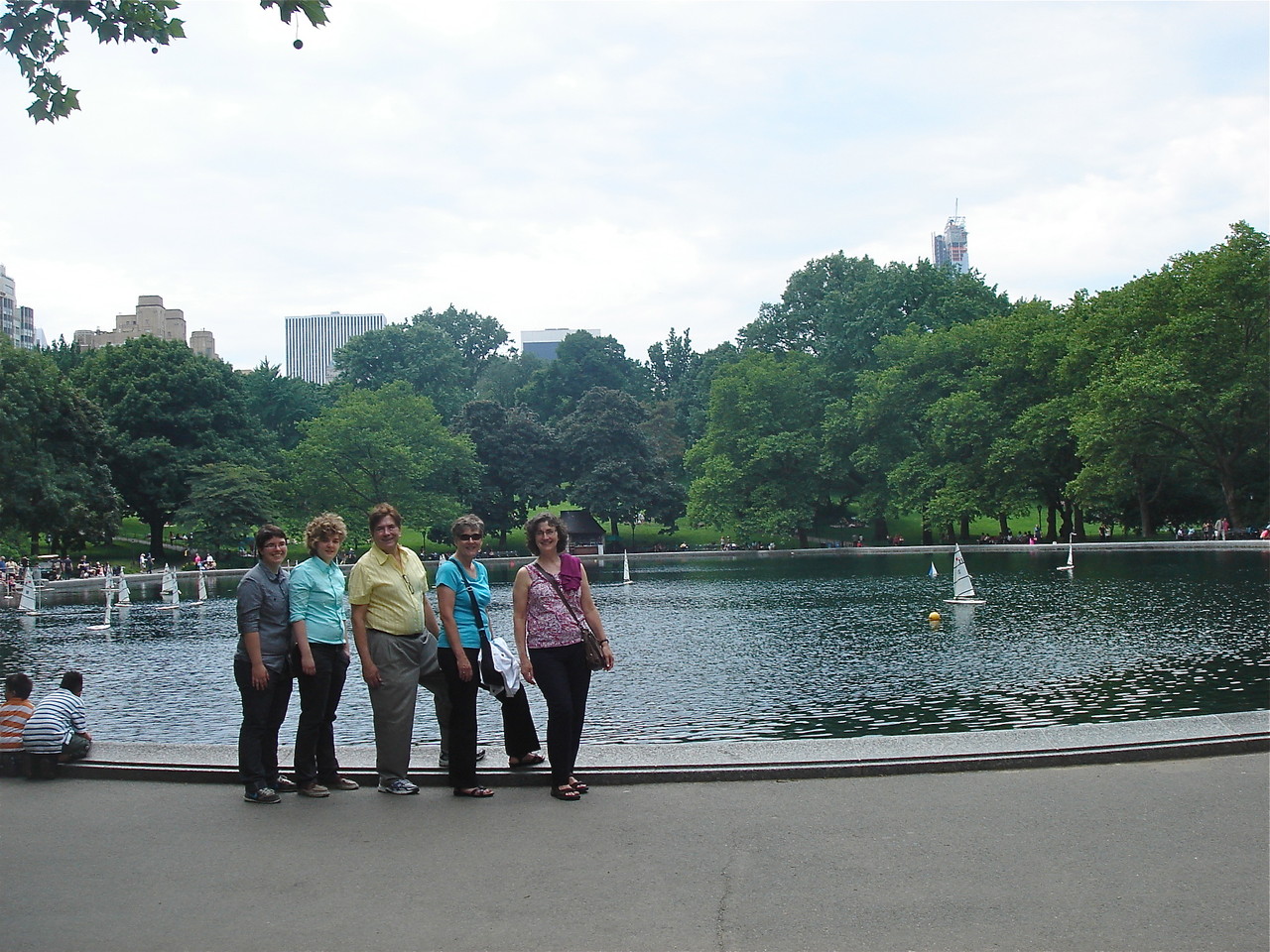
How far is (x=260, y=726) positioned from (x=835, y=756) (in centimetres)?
369

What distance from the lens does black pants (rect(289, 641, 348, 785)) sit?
752 centimetres

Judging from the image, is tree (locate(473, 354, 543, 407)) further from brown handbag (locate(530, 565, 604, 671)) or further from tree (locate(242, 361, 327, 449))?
brown handbag (locate(530, 565, 604, 671))

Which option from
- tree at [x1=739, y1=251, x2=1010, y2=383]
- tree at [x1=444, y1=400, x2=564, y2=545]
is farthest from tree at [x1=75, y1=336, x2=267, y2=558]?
tree at [x1=739, y1=251, x2=1010, y2=383]

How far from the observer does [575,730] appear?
726 centimetres

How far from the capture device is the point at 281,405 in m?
90.9

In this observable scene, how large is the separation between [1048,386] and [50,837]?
58.6 m

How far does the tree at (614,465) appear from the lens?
77312mm

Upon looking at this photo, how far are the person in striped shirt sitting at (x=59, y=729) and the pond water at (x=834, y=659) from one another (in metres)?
3.94

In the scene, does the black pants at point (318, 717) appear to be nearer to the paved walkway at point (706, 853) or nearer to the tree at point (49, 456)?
the paved walkway at point (706, 853)

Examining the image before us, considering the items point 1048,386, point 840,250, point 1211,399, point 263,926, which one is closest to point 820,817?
point 263,926

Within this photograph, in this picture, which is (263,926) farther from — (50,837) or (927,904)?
(927,904)

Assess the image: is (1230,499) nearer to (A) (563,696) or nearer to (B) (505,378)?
(A) (563,696)

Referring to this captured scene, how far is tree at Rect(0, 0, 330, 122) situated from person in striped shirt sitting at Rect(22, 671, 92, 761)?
157 inches

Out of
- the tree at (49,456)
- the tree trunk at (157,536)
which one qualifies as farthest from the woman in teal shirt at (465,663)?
the tree trunk at (157,536)
